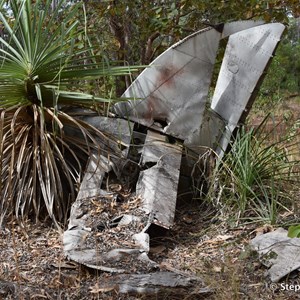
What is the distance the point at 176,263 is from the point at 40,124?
155 cm

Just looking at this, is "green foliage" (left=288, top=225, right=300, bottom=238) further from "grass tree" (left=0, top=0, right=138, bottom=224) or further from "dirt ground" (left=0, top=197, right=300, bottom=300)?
"grass tree" (left=0, top=0, right=138, bottom=224)

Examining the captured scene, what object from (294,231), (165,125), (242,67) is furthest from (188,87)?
(294,231)

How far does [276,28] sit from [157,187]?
177cm

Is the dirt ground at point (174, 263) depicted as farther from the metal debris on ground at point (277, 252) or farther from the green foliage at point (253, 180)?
the green foliage at point (253, 180)

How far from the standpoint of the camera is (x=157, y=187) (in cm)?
450

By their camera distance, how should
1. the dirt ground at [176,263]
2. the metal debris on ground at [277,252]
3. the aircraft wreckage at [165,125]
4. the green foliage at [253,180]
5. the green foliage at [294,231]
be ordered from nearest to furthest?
the green foliage at [294,231], the dirt ground at [176,263], the metal debris on ground at [277,252], the aircraft wreckage at [165,125], the green foliage at [253,180]

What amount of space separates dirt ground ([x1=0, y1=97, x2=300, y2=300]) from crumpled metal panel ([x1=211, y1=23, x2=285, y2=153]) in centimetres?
92

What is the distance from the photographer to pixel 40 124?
4.62m

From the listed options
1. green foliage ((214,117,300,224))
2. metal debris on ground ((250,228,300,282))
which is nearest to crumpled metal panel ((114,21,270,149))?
green foliage ((214,117,300,224))

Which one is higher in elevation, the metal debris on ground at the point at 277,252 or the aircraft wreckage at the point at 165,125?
the aircraft wreckage at the point at 165,125

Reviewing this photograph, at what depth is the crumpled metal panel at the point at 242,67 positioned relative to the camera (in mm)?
5105

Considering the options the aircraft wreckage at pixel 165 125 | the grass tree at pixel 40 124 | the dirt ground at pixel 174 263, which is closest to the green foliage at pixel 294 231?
the dirt ground at pixel 174 263

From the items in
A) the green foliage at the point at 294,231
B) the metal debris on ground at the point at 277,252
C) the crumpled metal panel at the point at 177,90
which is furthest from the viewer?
the crumpled metal panel at the point at 177,90

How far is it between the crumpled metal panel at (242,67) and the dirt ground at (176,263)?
36.1 inches
